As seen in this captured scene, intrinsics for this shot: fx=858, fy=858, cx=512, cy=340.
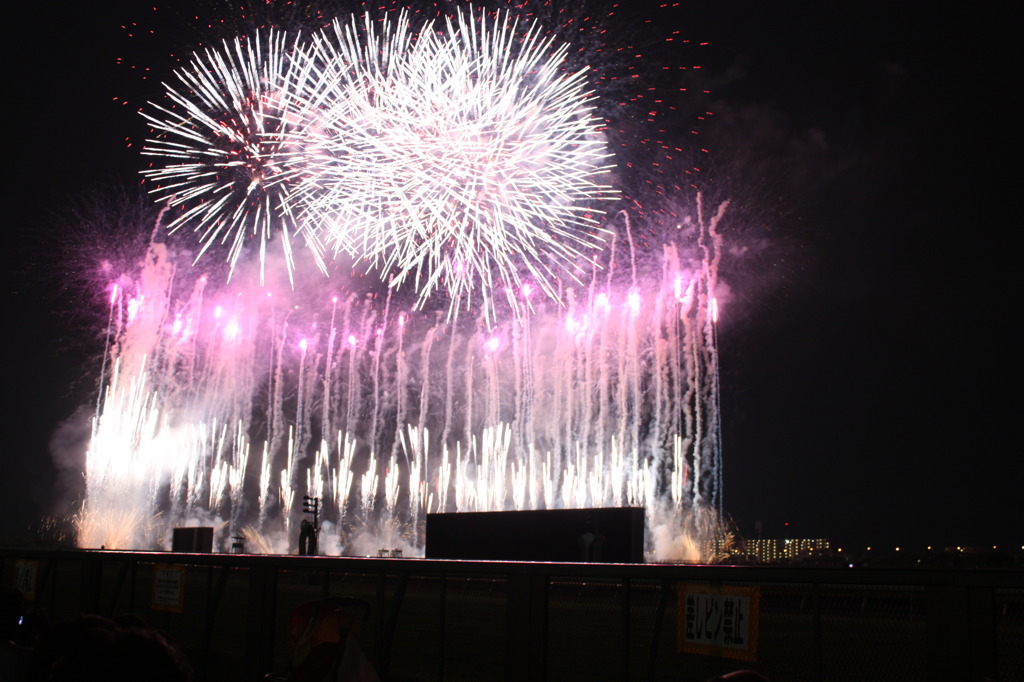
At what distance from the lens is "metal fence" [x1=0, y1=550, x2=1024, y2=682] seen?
4684mm

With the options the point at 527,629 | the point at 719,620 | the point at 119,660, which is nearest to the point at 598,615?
the point at 527,629

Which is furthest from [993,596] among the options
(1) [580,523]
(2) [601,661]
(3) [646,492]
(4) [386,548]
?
(4) [386,548]

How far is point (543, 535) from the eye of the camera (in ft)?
66.4

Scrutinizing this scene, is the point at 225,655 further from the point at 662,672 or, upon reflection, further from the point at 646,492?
the point at 646,492

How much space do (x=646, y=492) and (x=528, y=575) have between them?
44439 millimetres

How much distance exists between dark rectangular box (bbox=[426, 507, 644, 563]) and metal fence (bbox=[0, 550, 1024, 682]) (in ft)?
6.00

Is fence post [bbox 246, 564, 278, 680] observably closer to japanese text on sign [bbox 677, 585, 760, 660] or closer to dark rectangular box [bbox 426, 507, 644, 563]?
japanese text on sign [bbox 677, 585, 760, 660]

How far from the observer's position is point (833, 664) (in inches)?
670

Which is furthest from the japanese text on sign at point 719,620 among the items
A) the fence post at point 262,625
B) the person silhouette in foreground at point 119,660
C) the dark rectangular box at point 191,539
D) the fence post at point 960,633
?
the dark rectangular box at point 191,539

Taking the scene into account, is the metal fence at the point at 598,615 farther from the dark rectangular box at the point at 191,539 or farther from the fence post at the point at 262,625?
the dark rectangular box at the point at 191,539

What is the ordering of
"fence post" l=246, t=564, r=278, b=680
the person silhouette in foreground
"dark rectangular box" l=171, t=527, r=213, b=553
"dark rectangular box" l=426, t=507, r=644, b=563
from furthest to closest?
"dark rectangular box" l=171, t=527, r=213, b=553 → "dark rectangular box" l=426, t=507, r=644, b=563 → "fence post" l=246, t=564, r=278, b=680 → the person silhouette in foreground

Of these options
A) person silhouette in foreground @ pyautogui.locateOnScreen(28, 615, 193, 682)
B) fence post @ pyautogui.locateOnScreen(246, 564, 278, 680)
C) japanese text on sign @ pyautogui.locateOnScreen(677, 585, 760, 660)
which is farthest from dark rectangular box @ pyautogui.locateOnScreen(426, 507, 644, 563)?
person silhouette in foreground @ pyautogui.locateOnScreen(28, 615, 193, 682)

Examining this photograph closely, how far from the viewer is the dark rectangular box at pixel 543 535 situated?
61.0ft

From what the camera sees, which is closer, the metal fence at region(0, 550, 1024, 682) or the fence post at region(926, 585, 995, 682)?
the fence post at region(926, 585, 995, 682)
